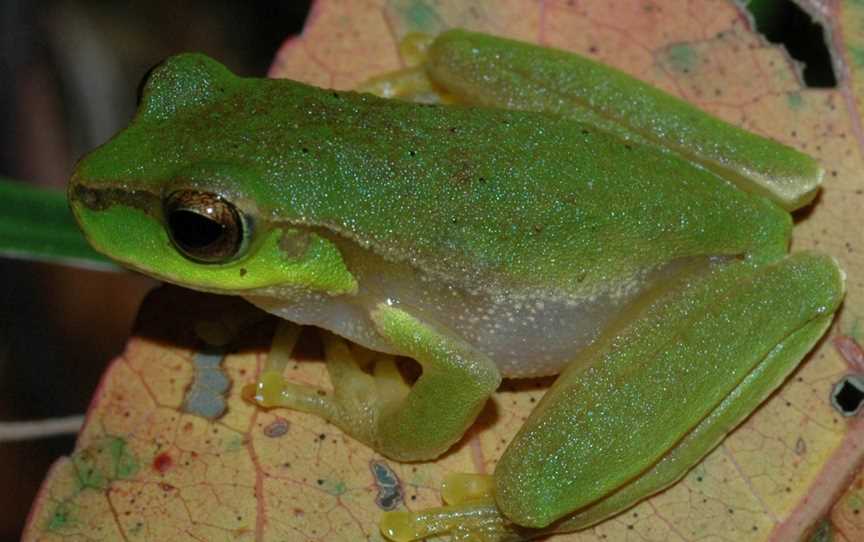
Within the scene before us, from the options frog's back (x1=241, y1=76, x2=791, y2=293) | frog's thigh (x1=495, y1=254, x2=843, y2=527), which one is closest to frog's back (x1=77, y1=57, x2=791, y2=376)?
frog's back (x1=241, y1=76, x2=791, y2=293)

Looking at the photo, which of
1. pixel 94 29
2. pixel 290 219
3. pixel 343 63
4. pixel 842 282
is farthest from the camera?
pixel 94 29

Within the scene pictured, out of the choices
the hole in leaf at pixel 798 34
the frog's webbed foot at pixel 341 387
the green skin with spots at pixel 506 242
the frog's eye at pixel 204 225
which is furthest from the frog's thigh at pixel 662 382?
the frog's eye at pixel 204 225

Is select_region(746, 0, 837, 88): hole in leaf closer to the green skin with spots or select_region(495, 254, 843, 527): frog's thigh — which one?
the green skin with spots

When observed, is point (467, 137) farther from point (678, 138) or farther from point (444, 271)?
point (678, 138)

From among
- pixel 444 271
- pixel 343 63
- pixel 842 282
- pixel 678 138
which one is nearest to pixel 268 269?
pixel 444 271

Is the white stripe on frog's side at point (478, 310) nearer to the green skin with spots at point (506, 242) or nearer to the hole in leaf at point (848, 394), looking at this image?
the green skin with spots at point (506, 242)
